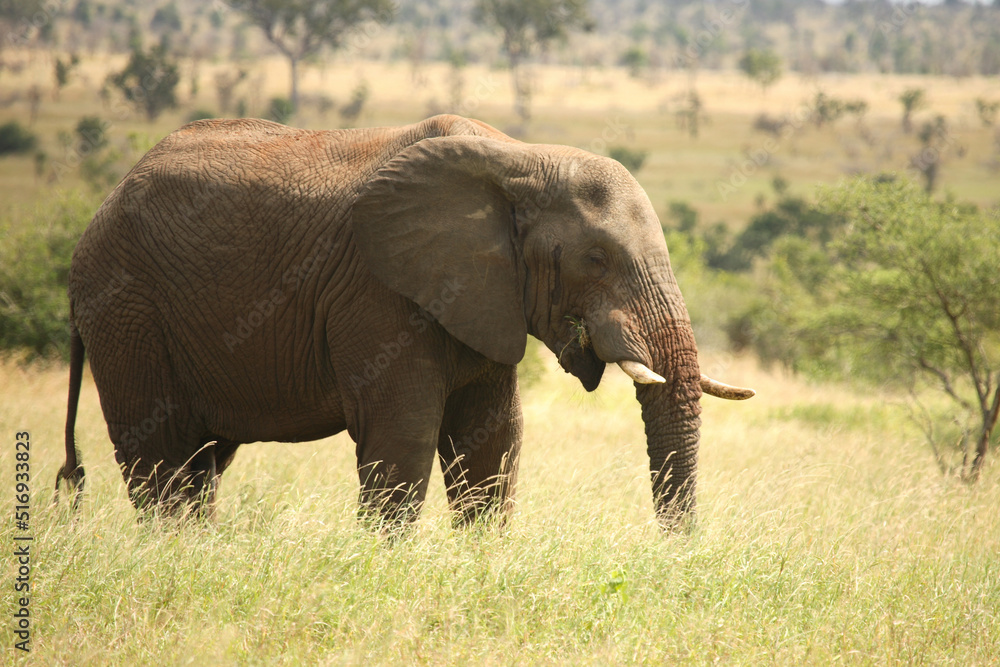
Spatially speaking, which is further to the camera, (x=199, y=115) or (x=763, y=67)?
(x=763, y=67)

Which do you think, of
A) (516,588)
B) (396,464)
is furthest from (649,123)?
(516,588)

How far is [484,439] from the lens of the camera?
5695mm

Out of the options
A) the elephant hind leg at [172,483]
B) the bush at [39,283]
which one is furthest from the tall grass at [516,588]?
the bush at [39,283]

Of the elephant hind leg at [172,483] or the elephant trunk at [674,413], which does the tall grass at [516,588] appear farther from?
the elephant trunk at [674,413]

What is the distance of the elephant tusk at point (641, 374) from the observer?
4.62 m

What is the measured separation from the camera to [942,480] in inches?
338

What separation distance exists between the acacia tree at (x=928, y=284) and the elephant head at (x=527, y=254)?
5205mm

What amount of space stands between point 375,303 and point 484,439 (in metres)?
1.13

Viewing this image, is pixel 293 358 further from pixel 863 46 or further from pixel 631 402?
pixel 863 46

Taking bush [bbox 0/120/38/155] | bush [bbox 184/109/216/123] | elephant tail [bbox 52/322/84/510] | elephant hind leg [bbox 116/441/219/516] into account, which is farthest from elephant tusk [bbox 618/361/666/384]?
bush [bbox 0/120/38/155]

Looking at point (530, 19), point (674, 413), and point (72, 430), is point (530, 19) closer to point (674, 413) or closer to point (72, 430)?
point (72, 430)

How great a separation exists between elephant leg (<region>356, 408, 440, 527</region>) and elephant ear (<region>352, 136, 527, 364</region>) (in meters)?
0.54

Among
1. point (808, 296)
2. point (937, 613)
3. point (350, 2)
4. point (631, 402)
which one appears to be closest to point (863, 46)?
point (350, 2)

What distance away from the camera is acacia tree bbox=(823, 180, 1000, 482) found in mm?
9805
